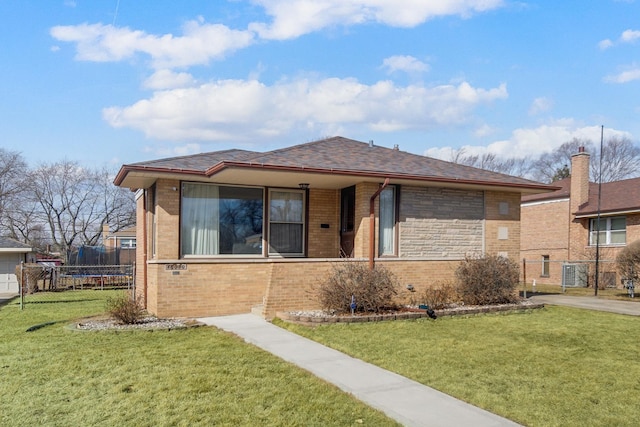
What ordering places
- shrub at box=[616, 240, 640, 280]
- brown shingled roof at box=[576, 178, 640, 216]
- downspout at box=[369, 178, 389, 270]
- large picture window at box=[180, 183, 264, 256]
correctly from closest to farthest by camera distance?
downspout at box=[369, 178, 389, 270]
large picture window at box=[180, 183, 264, 256]
shrub at box=[616, 240, 640, 280]
brown shingled roof at box=[576, 178, 640, 216]

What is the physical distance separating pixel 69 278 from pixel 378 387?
22.6 metres

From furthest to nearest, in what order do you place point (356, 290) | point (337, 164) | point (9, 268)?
point (9, 268) < point (337, 164) < point (356, 290)

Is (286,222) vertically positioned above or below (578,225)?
above

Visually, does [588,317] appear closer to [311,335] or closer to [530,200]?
[311,335]

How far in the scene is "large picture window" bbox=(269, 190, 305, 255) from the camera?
43.3 ft

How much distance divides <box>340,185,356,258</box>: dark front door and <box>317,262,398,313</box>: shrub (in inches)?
96.6

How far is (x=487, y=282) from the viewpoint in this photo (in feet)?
39.1

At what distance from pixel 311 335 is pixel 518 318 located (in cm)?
458

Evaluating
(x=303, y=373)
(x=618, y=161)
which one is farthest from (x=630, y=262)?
(x=618, y=161)

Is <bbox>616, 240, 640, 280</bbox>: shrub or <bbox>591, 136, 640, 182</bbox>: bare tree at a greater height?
<bbox>591, 136, 640, 182</bbox>: bare tree

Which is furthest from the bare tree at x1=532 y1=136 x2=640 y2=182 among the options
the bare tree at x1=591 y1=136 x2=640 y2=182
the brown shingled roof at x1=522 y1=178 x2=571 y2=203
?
the brown shingled roof at x1=522 y1=178 x2=571 y2=203

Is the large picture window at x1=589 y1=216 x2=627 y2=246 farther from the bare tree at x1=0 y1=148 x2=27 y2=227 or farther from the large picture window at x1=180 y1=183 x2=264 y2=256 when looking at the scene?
the bare tree at x1=0 y1=148 x2=27 y2=227

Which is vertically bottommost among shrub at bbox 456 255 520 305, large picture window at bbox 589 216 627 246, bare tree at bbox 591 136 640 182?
shrub at bbox 456 255 520 305

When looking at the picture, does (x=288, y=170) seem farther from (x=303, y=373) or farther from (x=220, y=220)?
(x=303, y=373)
